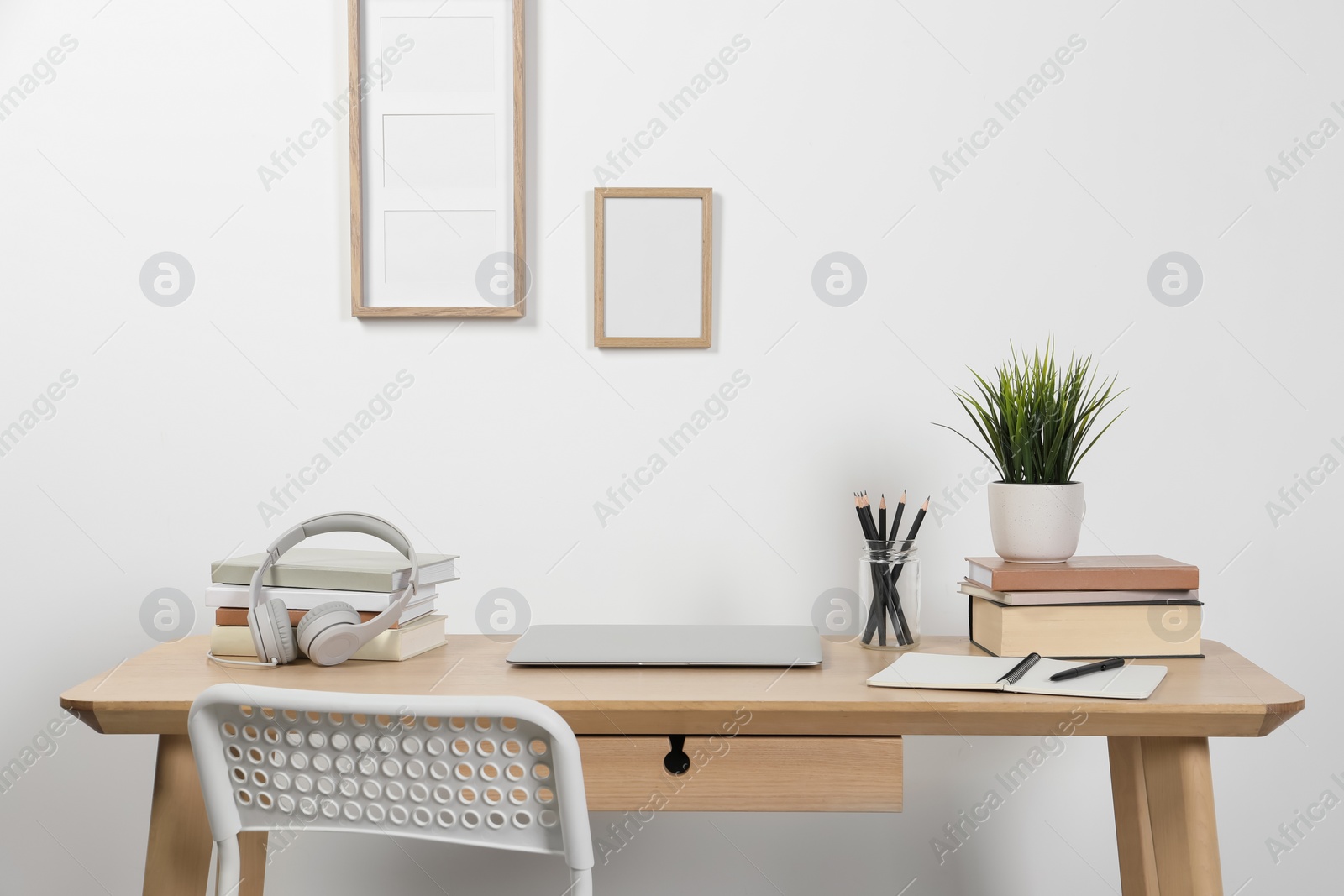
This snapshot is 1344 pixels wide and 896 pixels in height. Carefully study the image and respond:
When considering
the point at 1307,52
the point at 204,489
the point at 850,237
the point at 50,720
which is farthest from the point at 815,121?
the point at 50,720

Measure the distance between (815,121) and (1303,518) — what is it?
1028mm

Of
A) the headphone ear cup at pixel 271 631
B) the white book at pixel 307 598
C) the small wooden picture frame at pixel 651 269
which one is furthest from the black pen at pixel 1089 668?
the headphone ear cup at pixel 271 631

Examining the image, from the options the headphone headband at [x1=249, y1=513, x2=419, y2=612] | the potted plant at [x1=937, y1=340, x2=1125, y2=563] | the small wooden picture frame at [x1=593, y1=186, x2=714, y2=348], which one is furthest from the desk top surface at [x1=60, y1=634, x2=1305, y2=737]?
the small wooden picture frame at [x1=593, y1=186, x2=714, y2=348]

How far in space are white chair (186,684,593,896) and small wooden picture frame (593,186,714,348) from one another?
824 mm

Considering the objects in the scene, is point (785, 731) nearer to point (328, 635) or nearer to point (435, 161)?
point (328, 635)

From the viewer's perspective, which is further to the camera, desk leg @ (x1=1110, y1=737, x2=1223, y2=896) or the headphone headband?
the headphone headband

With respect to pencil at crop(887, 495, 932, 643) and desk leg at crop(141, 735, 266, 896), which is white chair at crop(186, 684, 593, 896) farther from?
pencil at crop(887, 495, 932, 643)

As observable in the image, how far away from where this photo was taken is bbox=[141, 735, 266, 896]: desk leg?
1.05 m

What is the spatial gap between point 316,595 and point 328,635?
0.31 ft

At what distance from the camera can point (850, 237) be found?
1.51 m

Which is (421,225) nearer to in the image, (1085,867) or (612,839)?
(612,839)

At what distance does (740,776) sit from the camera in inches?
41.0

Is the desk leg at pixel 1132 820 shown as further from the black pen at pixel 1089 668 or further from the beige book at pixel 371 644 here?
the beige book at pixel 371 644

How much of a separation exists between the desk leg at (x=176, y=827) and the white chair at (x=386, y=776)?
233 millimetres
